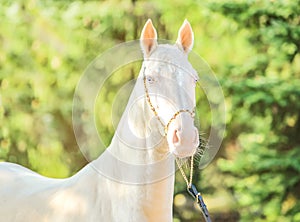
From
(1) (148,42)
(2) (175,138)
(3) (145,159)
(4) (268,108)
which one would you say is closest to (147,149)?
(3) (145,159)

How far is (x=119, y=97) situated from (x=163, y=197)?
1.15 m

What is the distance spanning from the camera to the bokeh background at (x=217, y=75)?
7.39 metres

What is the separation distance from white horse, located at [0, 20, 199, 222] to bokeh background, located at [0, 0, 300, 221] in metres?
3.99

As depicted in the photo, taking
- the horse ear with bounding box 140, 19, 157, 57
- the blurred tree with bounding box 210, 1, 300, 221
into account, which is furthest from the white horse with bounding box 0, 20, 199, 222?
the blurred tree with bounding box 210, 1, 300, 221

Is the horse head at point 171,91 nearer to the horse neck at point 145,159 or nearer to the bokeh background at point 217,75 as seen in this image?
the horse neck at point 145,159

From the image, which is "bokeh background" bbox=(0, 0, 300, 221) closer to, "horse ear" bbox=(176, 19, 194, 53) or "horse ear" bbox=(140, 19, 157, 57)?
"horse ear" bbox=(176, 19, 194, 53)

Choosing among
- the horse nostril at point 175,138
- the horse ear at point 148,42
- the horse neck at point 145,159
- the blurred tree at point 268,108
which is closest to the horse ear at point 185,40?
the horse ear at point 148,42

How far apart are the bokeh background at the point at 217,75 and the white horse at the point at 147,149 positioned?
399 centimetres

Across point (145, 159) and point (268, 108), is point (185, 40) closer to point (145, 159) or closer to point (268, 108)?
point (145, 159)

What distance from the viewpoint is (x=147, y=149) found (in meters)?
3.27

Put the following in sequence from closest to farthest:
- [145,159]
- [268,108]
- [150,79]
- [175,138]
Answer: [175,138] < [150,79] < [145,159] < [268,108]

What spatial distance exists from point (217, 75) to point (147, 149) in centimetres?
448

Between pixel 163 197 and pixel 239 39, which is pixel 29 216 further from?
pixel 239 39

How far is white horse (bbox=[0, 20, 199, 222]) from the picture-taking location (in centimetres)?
310
